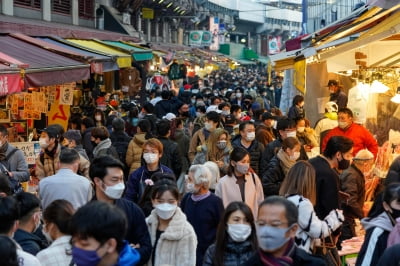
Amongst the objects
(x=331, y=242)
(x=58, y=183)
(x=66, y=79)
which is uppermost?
(x=66, y=79)

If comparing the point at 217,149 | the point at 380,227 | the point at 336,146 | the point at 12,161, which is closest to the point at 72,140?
the point at 12,161

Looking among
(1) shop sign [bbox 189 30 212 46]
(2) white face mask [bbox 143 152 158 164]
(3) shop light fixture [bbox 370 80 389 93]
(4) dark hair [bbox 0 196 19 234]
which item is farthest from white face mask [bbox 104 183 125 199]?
(1) shop sign [bbox 189 30 212 46]

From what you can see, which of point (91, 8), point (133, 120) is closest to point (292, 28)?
point (91, 8)

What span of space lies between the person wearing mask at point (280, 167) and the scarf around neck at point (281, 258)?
4736mm

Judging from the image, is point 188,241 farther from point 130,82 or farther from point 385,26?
point 130,82

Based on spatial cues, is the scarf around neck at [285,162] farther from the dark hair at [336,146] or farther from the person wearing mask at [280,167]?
the dark hair at [336,146]

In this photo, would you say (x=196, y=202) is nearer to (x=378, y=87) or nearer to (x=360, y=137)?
(x=360, y=137)

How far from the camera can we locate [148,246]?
21.3 ft

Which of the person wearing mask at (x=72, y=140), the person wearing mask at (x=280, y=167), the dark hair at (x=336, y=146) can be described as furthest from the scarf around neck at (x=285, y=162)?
the person wearing mask at (x=72, y=140)

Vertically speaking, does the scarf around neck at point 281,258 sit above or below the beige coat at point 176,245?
above

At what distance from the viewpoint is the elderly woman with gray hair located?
7621 millimetres

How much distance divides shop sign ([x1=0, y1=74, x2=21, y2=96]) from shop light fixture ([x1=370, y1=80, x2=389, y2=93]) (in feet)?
21.0

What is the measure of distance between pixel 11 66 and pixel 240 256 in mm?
6442

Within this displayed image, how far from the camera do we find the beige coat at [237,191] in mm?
8711
